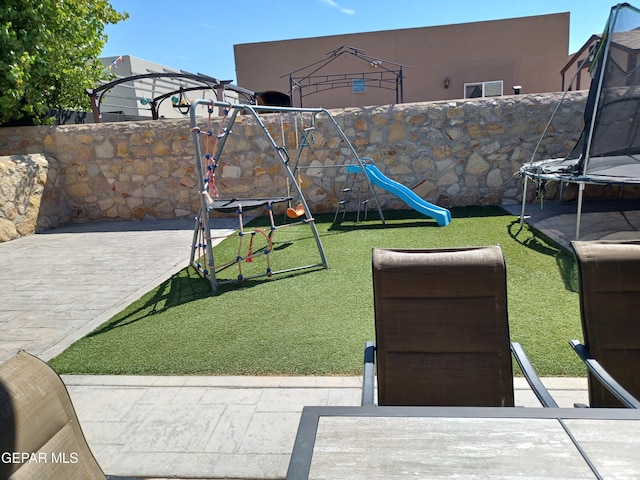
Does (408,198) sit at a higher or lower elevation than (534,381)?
higher

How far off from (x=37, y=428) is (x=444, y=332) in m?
1.47

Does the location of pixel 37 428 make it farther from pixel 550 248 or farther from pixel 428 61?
pixel 428 61

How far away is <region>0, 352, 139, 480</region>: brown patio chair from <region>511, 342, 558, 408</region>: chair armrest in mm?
1475

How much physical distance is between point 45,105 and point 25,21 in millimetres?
1563

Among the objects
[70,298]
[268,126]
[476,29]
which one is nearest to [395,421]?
[70,298]

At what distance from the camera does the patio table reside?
1024 millimetres

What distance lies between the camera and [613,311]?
1838 millimetres

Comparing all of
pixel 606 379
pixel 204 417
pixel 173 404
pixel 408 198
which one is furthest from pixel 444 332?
pixel 408 198

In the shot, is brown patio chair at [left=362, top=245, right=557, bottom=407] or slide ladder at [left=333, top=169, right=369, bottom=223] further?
slide ladder at [left=333, top=169, right=369, bottom=223]

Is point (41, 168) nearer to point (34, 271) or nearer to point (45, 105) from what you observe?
point (45, 105)

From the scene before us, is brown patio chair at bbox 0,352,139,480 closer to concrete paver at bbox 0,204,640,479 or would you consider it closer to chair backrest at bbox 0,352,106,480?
chair backrest at bbox 0,352,106,480

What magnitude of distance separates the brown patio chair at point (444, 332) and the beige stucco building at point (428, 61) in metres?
12.3

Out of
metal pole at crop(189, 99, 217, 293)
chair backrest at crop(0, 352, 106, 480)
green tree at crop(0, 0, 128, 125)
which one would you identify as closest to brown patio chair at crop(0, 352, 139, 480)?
chair backrest at crop(0, 352, 106, 480)

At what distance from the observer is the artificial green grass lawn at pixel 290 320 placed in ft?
9.48
